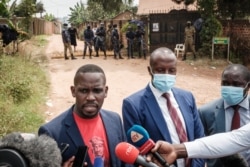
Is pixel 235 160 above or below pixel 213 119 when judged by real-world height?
below

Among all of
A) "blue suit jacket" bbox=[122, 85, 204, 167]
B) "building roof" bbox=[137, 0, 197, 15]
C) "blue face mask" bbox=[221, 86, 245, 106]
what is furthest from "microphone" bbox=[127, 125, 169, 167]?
"building roof" bbox=[137, 0, 197, 15]

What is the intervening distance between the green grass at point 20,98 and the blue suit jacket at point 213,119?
128 inches

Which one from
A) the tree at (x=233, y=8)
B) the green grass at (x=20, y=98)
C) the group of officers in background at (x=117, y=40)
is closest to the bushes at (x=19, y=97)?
the green grass at (x=20, y=98)

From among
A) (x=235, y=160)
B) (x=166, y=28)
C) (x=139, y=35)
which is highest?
(x=166, y=28)

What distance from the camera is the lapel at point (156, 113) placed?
2578 mm

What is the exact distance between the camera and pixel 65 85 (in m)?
10.8

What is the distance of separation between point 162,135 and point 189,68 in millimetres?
11287

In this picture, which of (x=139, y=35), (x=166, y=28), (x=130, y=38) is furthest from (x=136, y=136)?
(x=166, y=28)

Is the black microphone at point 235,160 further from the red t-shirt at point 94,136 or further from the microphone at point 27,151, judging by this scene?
the microphone at point 27,151

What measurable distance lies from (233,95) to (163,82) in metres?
0.59

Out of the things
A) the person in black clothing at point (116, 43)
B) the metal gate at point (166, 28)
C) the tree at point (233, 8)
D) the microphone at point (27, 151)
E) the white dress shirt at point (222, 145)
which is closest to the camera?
the microphone at point (27, 151)

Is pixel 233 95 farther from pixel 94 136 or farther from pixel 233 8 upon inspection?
pixel 233 8

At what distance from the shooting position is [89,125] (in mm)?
2211

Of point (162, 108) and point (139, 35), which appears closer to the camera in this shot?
point (162, 108)
